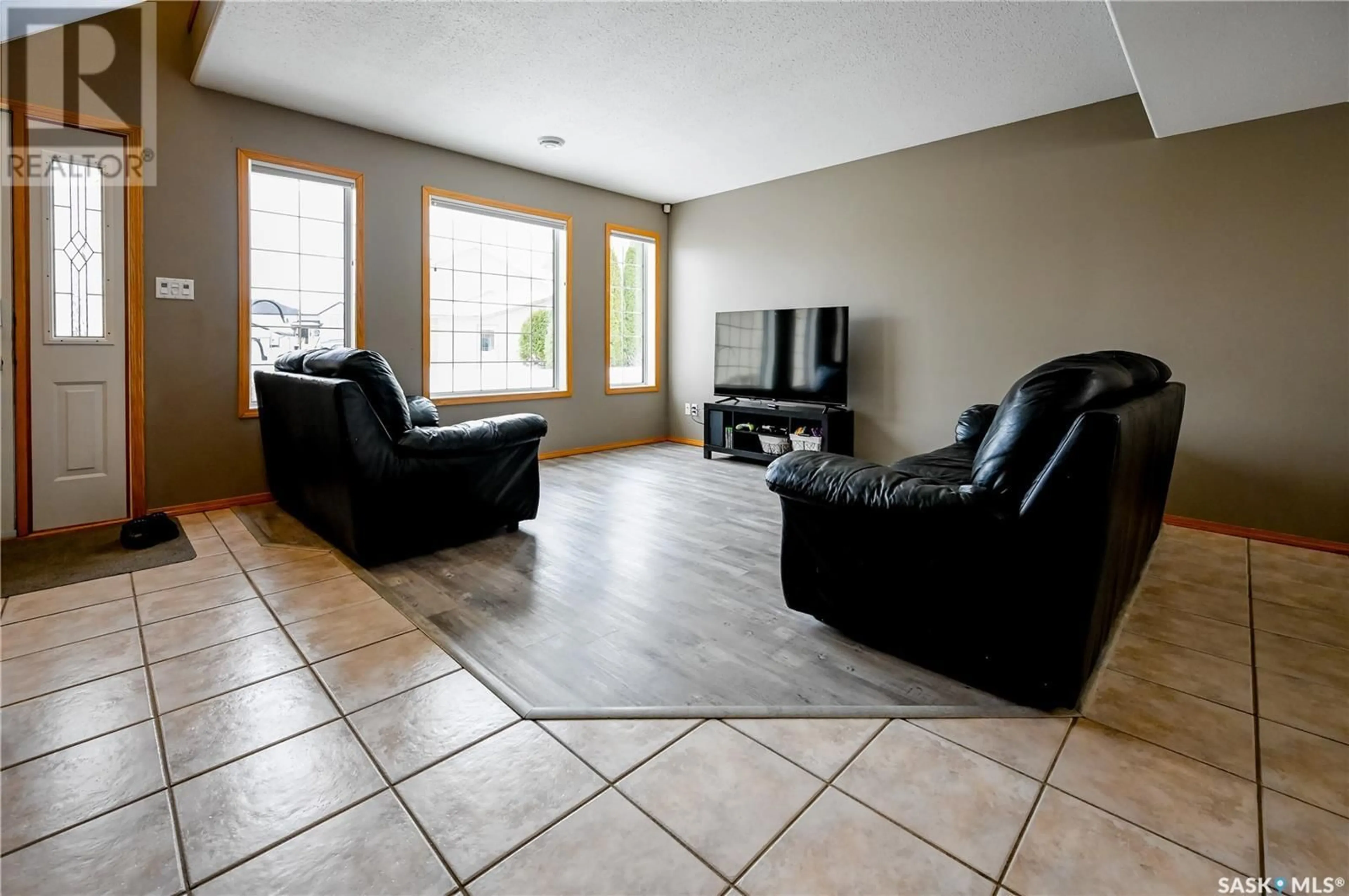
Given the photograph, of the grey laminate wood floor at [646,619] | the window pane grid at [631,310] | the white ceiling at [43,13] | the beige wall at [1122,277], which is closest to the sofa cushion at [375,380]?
the grey laminate wood floor at [646,619]

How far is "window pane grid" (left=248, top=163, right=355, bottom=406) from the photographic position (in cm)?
407

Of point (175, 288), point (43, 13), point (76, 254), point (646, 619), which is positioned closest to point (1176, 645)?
point (646, 619)

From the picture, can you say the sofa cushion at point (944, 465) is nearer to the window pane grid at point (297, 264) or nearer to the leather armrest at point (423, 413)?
the leather armrest at point (423, 413)

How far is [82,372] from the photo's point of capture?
3.48m

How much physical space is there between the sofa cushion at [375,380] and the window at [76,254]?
5.43 ft

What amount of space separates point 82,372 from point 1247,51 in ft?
18.9

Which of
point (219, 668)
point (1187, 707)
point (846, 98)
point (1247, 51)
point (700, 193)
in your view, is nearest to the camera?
point (1187, 707)

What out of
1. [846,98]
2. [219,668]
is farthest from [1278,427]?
[219,668]

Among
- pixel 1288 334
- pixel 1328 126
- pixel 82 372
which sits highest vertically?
pixel 1328 126

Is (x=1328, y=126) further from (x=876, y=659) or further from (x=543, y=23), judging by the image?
(x=543, y=23)

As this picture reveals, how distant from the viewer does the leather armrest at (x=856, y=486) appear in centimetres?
181

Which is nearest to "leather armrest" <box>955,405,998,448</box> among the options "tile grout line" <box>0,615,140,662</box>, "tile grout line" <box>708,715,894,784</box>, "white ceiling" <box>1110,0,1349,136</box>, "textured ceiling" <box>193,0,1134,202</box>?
"white ceiling" <box>1110,0,1349,136</box>

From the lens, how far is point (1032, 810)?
1376 mm

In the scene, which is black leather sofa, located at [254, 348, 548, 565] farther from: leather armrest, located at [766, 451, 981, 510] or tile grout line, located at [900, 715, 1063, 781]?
tile grout line, located at [900, 715, 1063, 781]
